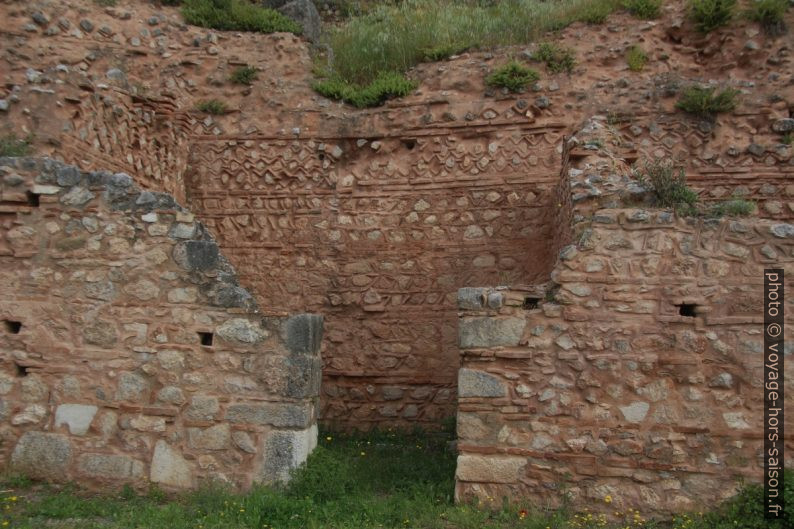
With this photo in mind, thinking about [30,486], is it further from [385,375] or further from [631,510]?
[631,510]

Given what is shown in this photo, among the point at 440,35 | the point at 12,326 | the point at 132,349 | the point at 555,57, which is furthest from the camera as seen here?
the point at 440,35

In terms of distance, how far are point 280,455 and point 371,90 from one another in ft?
18.9

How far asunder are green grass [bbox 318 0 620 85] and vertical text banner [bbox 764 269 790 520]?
6.14 meters

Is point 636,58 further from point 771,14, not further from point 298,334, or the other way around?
point 298,334

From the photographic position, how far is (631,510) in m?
5.09

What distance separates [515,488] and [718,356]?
6.02ft

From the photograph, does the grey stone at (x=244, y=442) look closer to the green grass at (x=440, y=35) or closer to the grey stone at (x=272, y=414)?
the grey stone at (x=272, y=414)

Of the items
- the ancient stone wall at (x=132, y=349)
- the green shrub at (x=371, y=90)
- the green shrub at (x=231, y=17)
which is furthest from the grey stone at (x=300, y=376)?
the green shrub at (x=231, y=17)

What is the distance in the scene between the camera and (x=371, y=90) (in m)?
9.63

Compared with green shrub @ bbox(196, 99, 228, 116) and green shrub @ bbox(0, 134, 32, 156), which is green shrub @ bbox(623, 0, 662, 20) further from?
green shrub @ bbox(0, 134, 32, 156)

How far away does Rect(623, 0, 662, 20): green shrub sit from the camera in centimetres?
1003

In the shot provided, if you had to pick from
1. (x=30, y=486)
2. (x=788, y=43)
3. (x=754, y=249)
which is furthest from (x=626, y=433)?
(x=788, y=43)

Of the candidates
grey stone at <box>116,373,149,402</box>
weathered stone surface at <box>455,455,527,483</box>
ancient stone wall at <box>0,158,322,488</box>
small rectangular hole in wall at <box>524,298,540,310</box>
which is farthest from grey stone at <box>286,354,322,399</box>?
small rectangular hole in wall at <box>524,298,540,310</box>

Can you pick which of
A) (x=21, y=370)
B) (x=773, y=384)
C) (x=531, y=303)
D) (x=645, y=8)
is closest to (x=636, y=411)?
(x=773, y=384)
